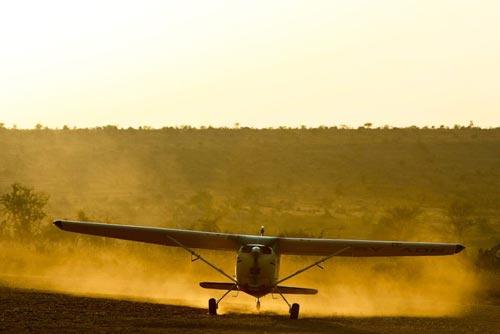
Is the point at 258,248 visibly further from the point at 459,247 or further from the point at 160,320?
the point at 459,247

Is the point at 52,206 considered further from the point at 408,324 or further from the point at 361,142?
the point at 408,324

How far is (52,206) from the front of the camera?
74.6 meters

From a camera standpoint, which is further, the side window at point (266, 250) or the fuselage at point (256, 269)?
the side window at point (266, 250)

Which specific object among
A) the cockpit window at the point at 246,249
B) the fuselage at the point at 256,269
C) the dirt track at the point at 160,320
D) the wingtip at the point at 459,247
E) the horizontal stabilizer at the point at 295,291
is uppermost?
the wingtip at the point at 459,247

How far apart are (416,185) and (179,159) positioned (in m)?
23.0

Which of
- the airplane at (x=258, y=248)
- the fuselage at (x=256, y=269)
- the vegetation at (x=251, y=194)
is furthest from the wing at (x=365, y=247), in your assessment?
the vegetation at (x=251, y=194)

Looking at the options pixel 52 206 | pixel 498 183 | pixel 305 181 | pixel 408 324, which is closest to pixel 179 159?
pixel 305 181

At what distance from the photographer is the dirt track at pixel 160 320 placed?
21.4 m

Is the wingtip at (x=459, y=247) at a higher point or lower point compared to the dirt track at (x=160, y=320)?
higher

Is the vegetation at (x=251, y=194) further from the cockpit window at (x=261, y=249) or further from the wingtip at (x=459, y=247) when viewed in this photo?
the cockpit window at (x=261, y=249)

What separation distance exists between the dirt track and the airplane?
76cm

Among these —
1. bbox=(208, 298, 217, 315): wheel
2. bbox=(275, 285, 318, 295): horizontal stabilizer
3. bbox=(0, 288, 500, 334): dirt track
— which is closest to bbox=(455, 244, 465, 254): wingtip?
bbox=(0, 288, 500, 334): dirt track

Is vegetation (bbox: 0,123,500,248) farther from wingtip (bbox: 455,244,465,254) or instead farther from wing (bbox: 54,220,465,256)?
wingtip (bbox: 455,244,465,254)

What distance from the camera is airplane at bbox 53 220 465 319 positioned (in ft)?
85.3
